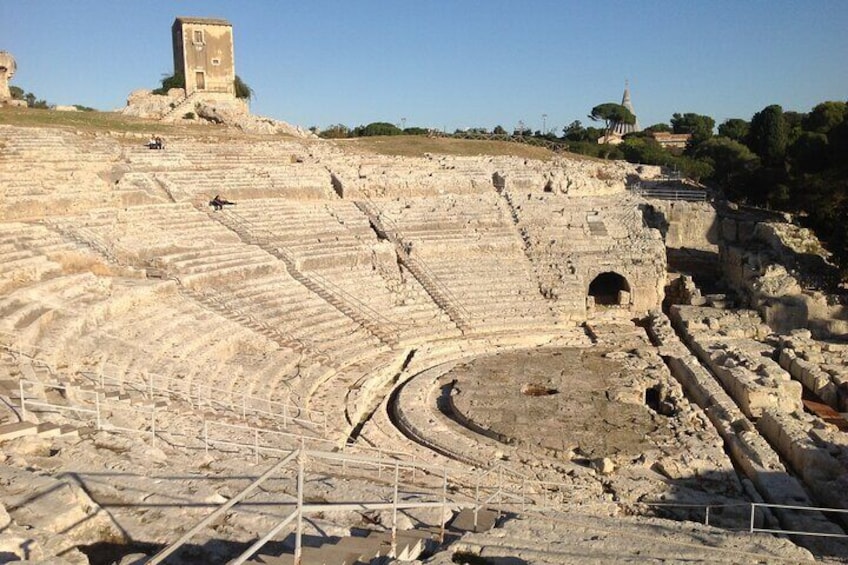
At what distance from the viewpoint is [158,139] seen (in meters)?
23.8

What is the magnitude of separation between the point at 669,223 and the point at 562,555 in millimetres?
23707

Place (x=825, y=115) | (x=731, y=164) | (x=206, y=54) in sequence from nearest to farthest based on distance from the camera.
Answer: (x=825, y=115)
(x=206, y=54)
(x=731, y=164)

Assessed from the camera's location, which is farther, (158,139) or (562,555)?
(158,139)

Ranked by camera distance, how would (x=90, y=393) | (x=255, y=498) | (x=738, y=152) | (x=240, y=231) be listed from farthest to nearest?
(x=738, y=152) < (x=240, y=231) < (x=90, y=393) < (x=255, y=498)

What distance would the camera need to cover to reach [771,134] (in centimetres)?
3566

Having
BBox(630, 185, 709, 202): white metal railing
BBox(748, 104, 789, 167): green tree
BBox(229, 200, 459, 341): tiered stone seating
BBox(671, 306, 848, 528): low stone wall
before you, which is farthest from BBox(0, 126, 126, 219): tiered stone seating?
BBox(748, 104, 789, 167): green tree

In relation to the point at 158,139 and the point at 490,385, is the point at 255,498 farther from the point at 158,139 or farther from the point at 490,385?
the point at 158,139

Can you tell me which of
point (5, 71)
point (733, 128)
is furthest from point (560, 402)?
point (733, 128)

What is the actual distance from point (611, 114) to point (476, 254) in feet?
193

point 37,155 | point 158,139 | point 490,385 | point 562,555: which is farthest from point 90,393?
point 158,139

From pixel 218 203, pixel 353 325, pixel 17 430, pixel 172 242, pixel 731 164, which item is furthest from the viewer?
pixel 731 164

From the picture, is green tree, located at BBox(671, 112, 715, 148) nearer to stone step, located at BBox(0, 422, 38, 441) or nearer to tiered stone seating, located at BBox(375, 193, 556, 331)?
tiered stone seating, located at BBox(375, 193, 556, 331)

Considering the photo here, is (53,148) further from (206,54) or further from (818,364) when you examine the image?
(818,364)

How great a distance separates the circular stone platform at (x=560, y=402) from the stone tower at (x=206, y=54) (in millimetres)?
25794
